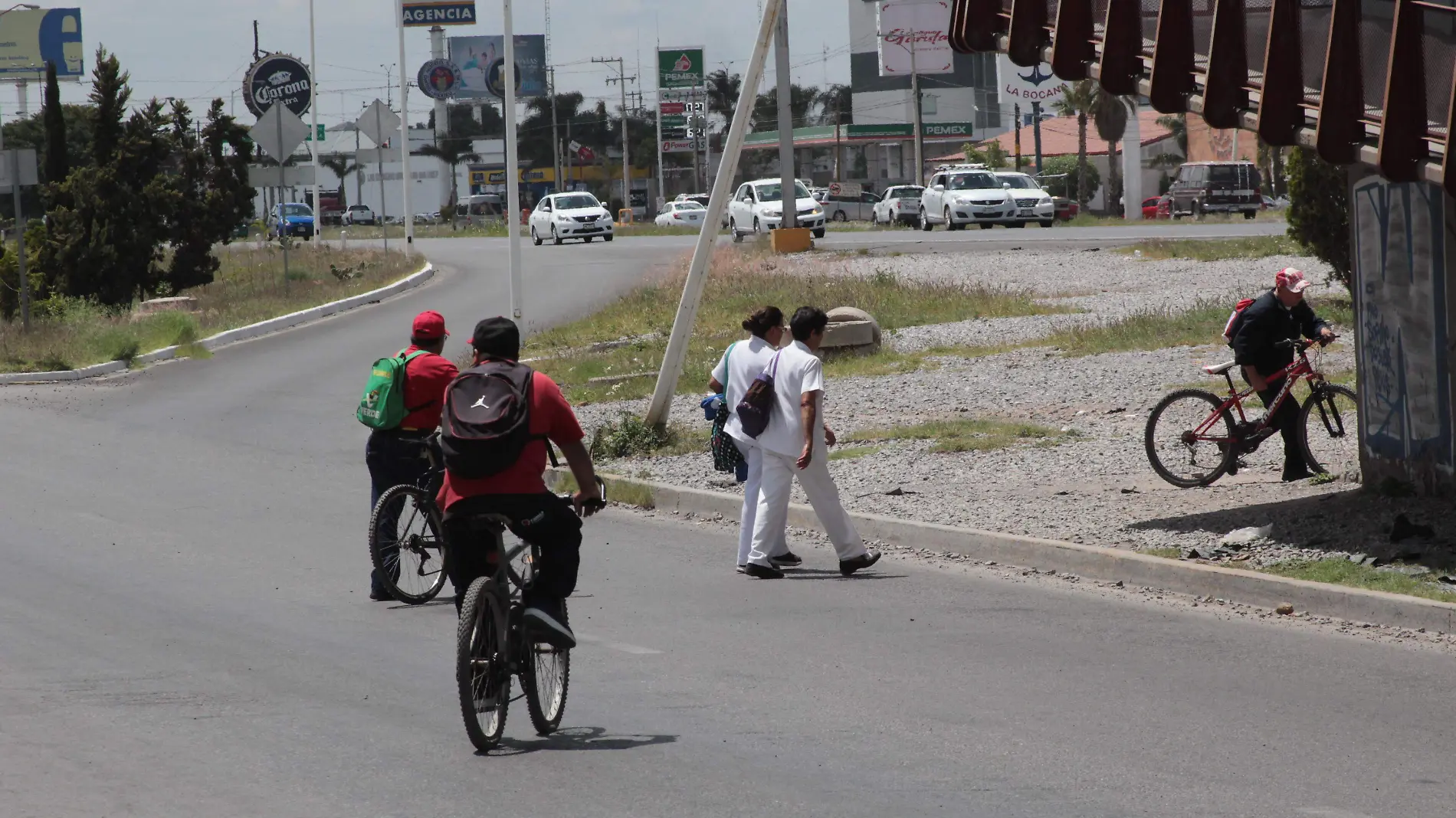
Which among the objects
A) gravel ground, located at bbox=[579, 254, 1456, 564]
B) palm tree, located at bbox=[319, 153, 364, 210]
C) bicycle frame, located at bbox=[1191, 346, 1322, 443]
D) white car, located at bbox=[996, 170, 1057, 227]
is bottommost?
gravel ground, located at bbox=[579, 254, 1456, 564]

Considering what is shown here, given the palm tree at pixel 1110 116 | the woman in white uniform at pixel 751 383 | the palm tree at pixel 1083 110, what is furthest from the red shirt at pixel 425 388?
the palm tree at pixel 1083 110

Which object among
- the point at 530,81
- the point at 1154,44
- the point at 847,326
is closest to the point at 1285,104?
the point at 1154,44

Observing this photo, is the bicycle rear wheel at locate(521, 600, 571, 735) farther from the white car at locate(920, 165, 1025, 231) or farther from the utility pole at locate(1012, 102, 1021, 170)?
the utility pole at locate(1012, 102, 1021, 170)

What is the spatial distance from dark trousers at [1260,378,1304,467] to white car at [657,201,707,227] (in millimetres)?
58825

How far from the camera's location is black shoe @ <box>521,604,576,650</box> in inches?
255

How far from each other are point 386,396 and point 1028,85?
9099 centimetres

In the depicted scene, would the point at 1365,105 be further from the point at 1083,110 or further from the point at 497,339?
the point at 1083,110

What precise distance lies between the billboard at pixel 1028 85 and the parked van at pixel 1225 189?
29.0m

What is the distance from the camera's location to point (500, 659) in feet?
21.1

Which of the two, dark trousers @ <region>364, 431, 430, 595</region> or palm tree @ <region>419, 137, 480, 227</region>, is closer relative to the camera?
dark trousers @ <region>364, 431, 430, 595</region>

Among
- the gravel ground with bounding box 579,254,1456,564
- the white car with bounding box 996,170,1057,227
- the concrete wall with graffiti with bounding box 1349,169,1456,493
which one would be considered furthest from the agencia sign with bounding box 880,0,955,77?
the concrete wall with graffiti with bounding box 1349,169,1456,493

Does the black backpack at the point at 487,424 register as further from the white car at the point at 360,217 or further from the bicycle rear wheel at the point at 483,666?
the white car at the point at 360,217

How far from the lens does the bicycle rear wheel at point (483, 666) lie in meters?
6.23

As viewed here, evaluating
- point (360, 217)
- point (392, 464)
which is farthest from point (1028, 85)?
point (392, 464)
